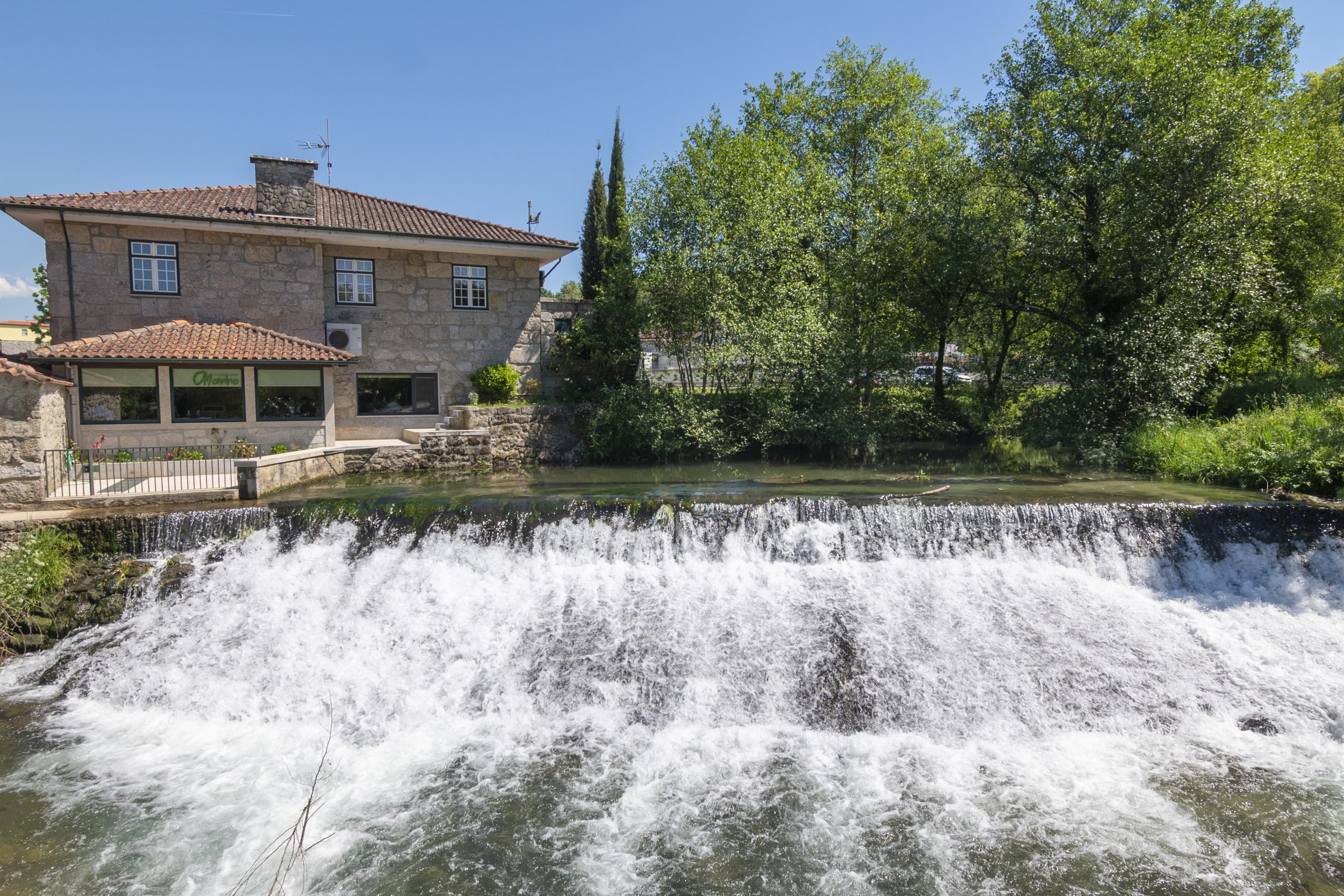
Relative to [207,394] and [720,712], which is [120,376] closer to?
[207,394]

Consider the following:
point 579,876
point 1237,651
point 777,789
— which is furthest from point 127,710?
point 1237,651

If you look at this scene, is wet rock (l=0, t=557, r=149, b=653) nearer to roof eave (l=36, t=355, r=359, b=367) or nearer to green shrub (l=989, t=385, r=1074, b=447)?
roof eave (l=36, t=355, r=359, b=367)

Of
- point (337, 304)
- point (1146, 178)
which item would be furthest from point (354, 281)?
point (1146, 178)

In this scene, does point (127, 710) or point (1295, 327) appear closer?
point (127, 710)

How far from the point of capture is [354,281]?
1814 cm

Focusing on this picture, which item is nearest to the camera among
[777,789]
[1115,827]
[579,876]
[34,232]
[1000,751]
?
[579,876]

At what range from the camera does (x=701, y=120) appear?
20.4 m

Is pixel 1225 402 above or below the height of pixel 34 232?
below

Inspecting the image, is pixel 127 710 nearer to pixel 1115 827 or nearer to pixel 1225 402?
pixel 1115 827

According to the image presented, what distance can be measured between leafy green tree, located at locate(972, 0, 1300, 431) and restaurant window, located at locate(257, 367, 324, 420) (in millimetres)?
16778

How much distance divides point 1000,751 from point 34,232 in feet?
69.6

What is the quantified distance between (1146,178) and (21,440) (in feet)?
70.2

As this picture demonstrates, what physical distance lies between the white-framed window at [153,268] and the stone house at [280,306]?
27 millimetres

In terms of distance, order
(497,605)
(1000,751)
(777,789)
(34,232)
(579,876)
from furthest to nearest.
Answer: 1. (34,232)
2. (497,605)
3. (1000,751)
4. (777,789)
5. (579,876)
